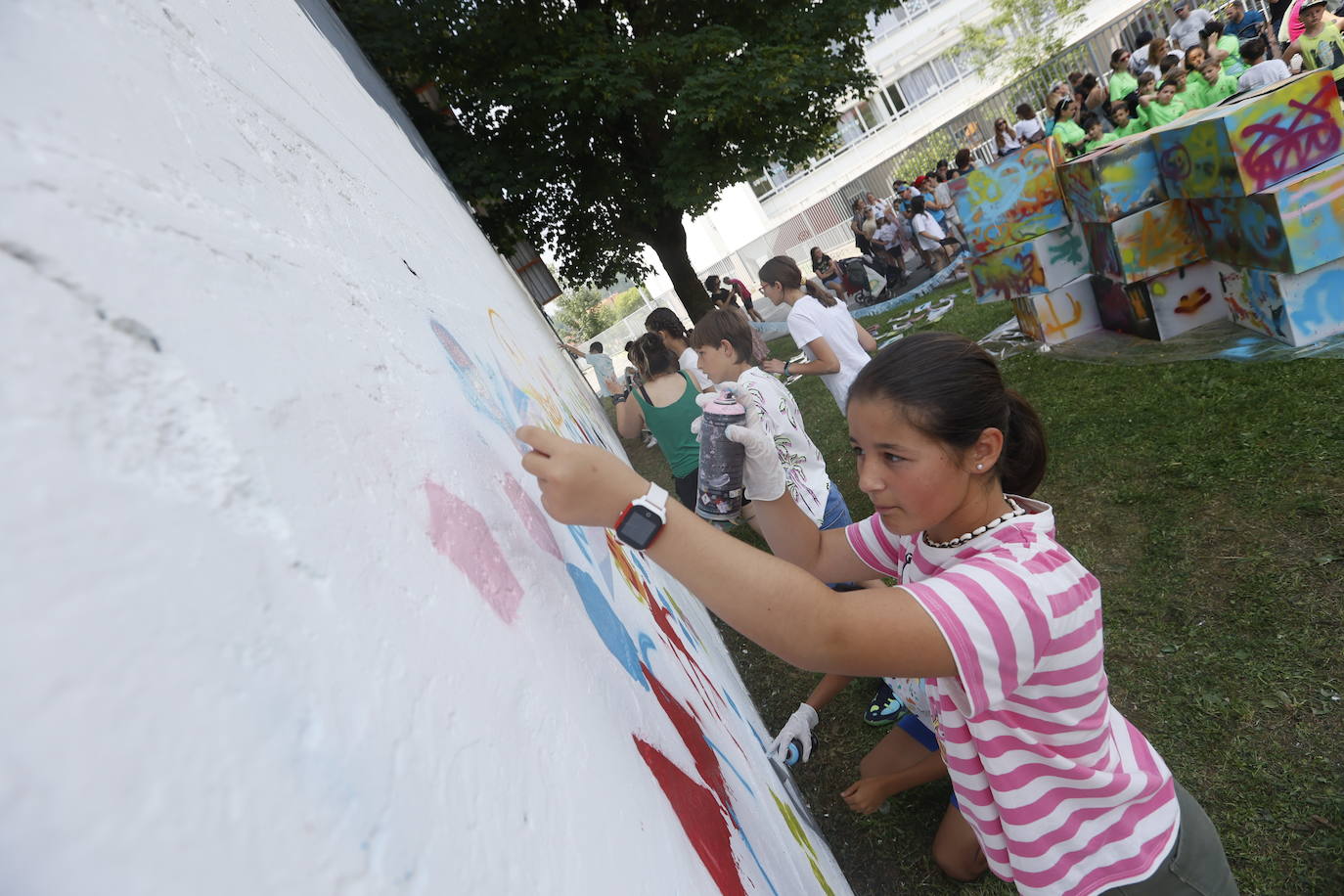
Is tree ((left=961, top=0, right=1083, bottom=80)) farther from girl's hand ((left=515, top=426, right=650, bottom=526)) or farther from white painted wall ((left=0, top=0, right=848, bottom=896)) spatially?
white painted wall ((left=0, top=0, right=848, bottom=896))

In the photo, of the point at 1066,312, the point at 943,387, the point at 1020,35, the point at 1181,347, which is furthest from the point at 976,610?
the point at 1020,35

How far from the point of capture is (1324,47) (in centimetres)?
689

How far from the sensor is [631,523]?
3.39 ft

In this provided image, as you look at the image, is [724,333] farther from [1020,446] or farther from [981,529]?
[981,529]

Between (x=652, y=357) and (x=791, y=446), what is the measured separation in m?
1.32

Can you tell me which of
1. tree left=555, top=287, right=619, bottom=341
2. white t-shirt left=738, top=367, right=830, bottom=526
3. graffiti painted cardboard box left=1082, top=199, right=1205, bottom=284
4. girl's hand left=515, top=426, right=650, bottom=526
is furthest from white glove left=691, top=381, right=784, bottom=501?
tree left=555, top=287, right=619, bottom=341

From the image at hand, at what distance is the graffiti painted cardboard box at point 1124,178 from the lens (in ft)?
17.7

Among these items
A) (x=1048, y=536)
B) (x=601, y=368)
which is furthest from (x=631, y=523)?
(x=601, y=368)

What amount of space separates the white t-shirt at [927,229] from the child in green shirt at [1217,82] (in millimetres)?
4715

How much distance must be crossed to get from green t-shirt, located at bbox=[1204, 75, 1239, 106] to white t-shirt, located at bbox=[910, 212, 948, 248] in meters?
4.72

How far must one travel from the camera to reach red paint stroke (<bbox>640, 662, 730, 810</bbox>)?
124cm

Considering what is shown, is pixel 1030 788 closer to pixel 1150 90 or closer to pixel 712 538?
pixel 712 538

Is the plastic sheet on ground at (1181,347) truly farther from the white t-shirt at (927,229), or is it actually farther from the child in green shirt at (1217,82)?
the white t-shirt at (927,229)

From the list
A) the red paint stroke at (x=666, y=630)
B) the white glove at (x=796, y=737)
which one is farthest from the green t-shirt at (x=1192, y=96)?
the red paint stroke at (x=666, y=630)
